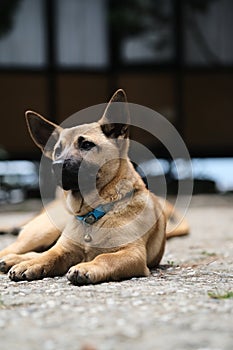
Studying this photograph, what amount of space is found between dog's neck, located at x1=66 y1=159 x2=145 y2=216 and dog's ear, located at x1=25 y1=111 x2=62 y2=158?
46cm

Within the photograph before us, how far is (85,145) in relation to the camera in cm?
412

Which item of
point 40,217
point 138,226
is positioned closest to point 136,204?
point 138,226

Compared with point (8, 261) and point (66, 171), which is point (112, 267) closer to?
point (66, 171)

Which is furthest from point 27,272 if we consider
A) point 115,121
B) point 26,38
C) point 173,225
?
point 26,38

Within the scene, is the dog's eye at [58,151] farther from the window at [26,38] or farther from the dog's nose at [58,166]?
the window at [26,38]

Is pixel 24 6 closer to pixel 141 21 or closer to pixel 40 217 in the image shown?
pixel 141 21

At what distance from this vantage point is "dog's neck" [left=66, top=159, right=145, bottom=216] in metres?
4.16

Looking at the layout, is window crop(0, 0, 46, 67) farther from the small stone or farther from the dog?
the small stone

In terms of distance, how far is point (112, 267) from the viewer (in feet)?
12.2

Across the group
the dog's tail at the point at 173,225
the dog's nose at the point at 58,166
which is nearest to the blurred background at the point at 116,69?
the dog's tail at the point at 173,225

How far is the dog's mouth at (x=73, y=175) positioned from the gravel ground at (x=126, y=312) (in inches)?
21.0

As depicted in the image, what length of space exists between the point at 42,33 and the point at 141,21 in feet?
5.78

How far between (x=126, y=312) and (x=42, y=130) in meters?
1.95

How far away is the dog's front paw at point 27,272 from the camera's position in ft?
12.6
